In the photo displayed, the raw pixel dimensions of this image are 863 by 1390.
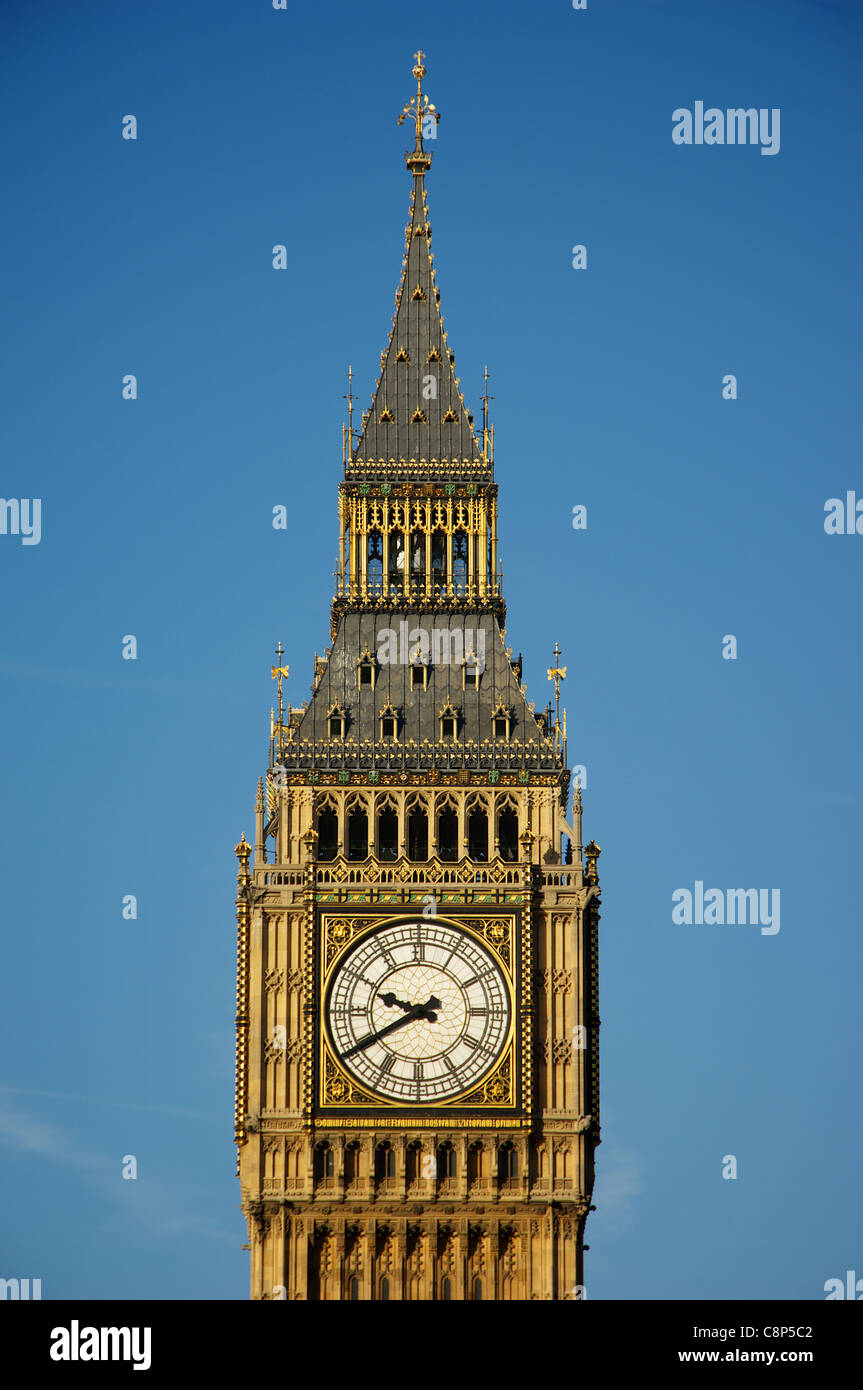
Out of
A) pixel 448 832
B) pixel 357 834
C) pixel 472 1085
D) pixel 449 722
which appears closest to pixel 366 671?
pixel 449 722

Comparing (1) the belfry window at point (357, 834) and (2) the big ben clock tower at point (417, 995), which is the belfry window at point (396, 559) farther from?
(1) the belfry window at point (357, 834)

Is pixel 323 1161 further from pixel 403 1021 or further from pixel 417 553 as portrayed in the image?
pixel 417 553

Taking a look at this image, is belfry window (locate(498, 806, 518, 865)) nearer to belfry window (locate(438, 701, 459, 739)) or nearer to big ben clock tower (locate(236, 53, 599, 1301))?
big ben clock tower (locate(236, 53, 599, 1301))

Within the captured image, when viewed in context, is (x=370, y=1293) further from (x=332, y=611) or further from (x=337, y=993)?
(x=332, y=611)

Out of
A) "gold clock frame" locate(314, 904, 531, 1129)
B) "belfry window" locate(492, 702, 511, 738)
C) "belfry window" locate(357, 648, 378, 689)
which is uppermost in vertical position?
"belfry window" locate(357, 648, 378, 689)

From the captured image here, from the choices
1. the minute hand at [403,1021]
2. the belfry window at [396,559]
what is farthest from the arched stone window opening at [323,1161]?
the belfry window at [396,559]

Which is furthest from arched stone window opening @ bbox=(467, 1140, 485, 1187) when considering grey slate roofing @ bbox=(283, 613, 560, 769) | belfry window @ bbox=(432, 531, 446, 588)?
belfry window @ bbox=(432, 531, 446, 588)
